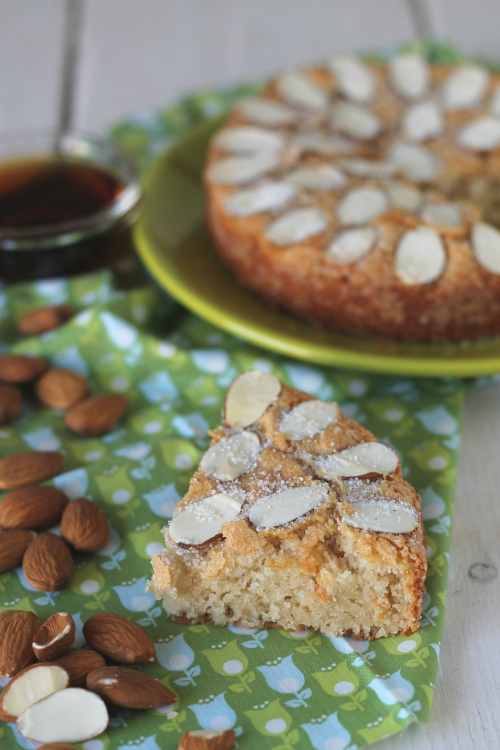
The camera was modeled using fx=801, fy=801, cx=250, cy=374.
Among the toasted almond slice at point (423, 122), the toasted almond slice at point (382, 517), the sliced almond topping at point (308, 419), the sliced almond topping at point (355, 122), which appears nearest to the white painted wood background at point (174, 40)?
the sliced almond topping at point (355, 122)

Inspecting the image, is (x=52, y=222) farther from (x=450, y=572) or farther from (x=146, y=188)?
(x=450, y=572)

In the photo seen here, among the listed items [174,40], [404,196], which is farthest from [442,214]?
[174,40]

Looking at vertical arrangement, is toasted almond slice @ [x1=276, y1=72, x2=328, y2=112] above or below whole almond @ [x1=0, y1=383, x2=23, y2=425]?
Answer: above

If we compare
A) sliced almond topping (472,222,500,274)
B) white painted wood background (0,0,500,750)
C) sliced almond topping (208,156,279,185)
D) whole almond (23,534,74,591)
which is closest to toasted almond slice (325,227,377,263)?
sliced almond topping (472,222,500,274)

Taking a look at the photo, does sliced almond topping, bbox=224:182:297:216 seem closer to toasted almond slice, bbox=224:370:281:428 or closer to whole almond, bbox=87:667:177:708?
toasted almond slice, bbox=224:370:281:428

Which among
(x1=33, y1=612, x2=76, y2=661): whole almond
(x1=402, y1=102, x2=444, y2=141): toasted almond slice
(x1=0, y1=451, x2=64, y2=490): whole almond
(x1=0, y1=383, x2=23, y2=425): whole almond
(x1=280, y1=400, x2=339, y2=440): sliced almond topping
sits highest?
(x1=402, y1=102, x2=444, y2=141): toasted almond slice

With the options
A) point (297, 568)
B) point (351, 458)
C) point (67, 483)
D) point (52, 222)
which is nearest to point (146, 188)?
point (52, 222)

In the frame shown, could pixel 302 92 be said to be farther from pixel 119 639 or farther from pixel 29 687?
pixel 29 687

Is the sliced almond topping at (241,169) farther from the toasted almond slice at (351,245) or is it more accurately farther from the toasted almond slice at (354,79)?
the toasted almond slice at (354,79)
